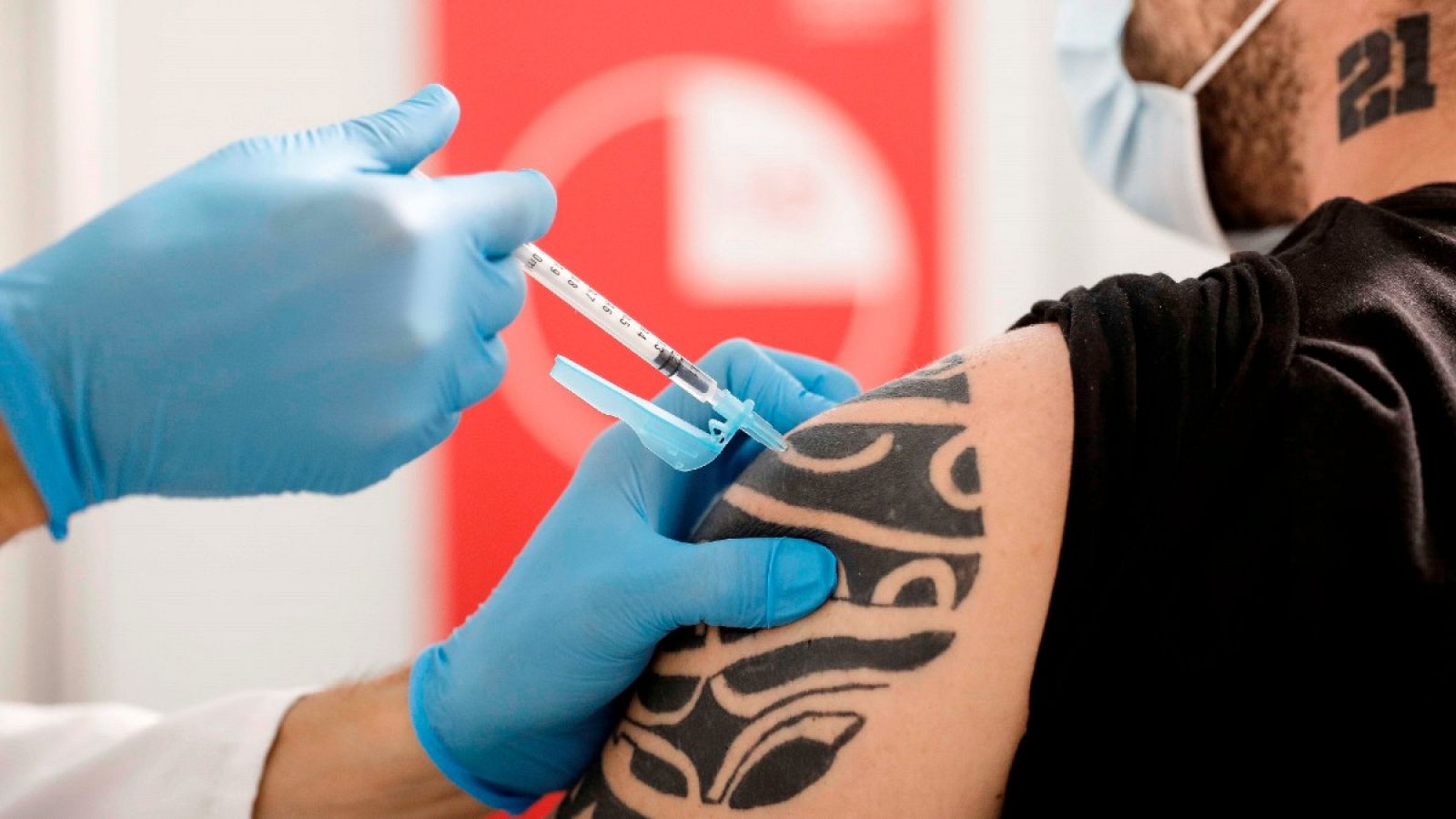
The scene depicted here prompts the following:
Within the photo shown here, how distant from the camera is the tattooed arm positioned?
665 millimetres

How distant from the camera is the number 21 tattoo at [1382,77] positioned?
2.81 feet

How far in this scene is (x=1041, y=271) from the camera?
2.22 m

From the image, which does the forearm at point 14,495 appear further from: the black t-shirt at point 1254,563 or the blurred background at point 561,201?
the blurred background at point 561,201

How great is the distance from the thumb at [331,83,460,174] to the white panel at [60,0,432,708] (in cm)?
137

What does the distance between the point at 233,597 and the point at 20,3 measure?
45.7 inches

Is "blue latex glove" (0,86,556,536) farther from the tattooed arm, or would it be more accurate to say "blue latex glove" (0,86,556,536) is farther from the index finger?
the tattooed arm

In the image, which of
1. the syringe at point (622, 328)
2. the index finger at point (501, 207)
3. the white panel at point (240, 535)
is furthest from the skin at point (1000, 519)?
the white panel at point (240, 535)

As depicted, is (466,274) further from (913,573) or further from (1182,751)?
(1182,751)

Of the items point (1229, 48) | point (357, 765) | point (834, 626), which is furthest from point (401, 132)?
point (1229, 48)

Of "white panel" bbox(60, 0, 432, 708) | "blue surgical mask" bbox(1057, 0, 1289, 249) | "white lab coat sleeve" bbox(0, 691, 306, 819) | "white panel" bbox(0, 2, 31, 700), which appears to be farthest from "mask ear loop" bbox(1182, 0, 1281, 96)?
"white panel" bbox(0, 2, 31, 700)

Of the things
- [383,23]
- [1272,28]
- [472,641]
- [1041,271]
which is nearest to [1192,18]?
[1272,28]

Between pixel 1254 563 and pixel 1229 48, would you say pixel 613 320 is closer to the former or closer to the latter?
pixel 1254 563

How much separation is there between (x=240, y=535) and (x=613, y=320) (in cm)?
156

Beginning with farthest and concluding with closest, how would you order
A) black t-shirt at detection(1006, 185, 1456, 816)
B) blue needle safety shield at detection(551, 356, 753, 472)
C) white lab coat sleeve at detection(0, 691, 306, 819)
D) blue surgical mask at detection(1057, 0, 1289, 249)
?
blue surgical mask at detection(1057, 0, 1289, 249), white lab coat sleeve at detection(0, 691, 306, 819), blue needle safety shield at detection(551, 356, 753, 472), black t-shirt at detection(1006, 185, 1456, 816)
